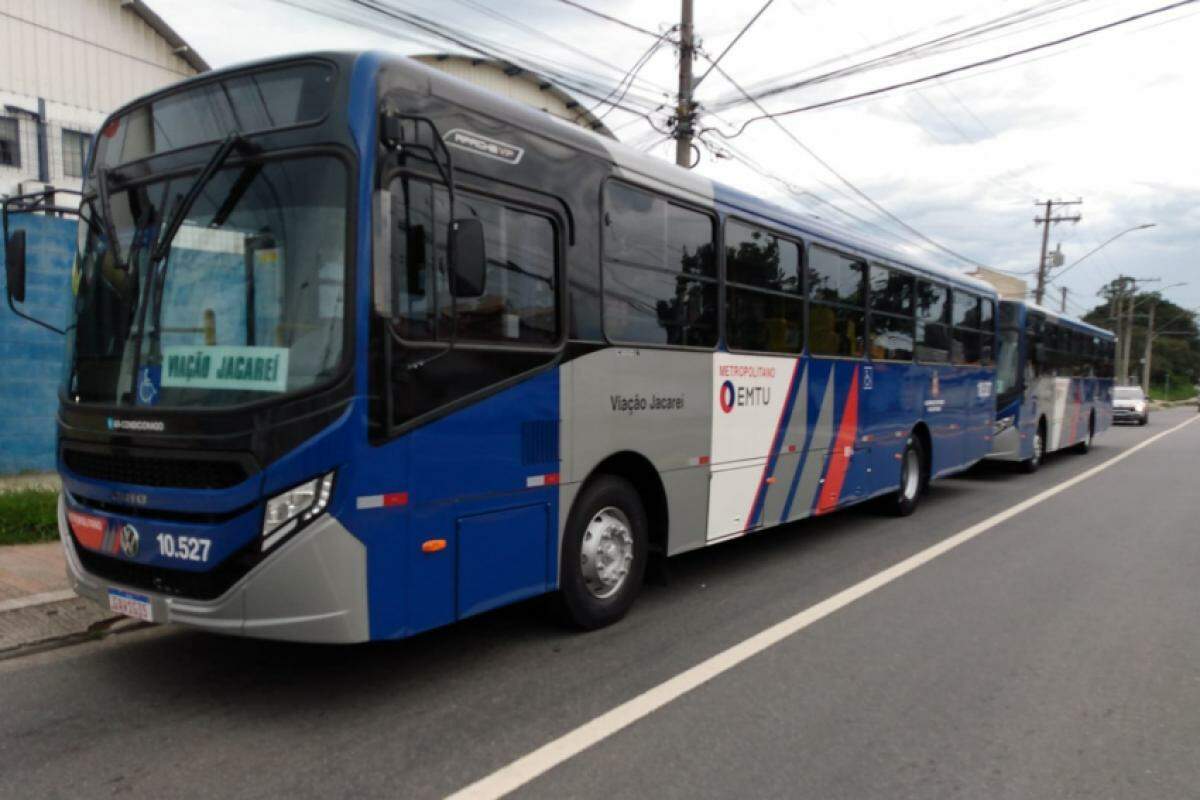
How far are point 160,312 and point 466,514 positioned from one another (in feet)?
5.70

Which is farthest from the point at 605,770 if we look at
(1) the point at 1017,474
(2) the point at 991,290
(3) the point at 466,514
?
(1) the point at 1017,474

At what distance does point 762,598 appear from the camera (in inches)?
257

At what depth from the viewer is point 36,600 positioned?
5.45m

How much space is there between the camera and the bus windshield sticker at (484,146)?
4.42 meters

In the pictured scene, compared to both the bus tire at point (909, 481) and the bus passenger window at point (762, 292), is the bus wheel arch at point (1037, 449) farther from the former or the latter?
the bus passenger window at point (762, 292)

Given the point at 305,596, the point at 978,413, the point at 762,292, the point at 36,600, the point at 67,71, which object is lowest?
the point at 36,600

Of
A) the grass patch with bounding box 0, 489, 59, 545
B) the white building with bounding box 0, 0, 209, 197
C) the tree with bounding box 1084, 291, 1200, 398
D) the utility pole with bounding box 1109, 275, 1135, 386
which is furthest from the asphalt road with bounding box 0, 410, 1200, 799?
the tree with bounding box 1084, 291, 1200, 398

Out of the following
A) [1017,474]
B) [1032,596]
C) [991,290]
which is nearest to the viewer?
[1032,596]

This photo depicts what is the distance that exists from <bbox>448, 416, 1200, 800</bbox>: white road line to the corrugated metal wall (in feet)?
55.0

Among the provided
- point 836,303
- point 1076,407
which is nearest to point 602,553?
point 836,303

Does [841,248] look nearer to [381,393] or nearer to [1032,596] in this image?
[1032,596]

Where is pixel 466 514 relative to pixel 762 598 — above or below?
above

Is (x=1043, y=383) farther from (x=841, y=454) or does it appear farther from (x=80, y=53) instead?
(x=80, y=53)

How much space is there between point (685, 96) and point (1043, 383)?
318 inches
